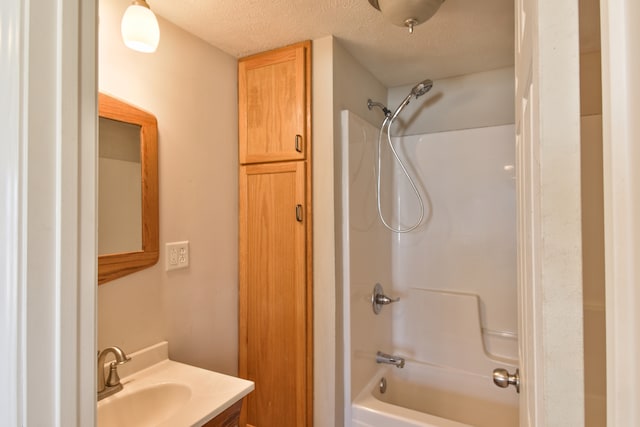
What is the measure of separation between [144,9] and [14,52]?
80 cm

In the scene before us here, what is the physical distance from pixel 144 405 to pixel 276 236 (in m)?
0.86

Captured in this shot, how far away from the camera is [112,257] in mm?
1214

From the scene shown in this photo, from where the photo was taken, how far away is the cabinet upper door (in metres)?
1.61

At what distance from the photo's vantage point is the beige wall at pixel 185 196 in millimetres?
1252

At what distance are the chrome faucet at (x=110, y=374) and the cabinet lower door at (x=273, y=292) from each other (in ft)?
2.26

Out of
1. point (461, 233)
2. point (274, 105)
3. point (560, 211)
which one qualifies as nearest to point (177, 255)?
point (274, 105)

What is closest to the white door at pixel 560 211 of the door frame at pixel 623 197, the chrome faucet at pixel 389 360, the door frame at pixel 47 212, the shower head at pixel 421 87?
the door frame at pixel 623 197

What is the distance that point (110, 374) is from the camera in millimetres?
1158

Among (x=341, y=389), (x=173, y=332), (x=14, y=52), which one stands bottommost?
(x=341, y=389)

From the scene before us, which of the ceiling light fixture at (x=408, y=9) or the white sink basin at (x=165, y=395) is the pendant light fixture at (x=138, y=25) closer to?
the ceiling light fixture at (x=408, y=9)

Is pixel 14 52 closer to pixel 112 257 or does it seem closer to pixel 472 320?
pixel 112 257

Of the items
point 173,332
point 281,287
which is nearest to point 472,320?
point 281,287

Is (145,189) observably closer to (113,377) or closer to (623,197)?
(113,377)

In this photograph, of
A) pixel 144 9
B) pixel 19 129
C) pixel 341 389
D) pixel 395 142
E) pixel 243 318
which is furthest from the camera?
pixel 395 142
